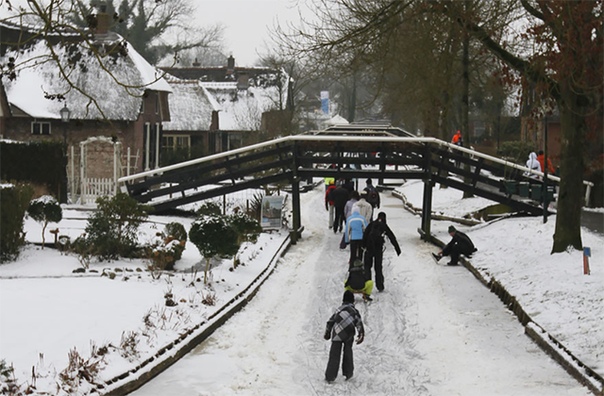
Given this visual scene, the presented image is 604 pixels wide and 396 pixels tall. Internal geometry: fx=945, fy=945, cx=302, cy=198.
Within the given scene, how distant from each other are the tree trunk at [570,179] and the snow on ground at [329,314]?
1.43 ft

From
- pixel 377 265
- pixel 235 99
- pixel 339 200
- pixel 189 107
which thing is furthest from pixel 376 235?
pixel 235 99

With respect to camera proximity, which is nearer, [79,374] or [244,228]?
[79,374]

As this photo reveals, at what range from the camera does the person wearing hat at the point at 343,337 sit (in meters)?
13.2

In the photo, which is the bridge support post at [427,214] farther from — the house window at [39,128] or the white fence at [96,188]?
the house window at [39,128]

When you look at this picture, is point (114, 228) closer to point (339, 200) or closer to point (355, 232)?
point (355, 232)

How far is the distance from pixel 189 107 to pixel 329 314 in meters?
48.6

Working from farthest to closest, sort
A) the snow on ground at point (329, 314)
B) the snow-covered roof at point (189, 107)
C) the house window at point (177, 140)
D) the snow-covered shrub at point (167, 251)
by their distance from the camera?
the snow-covered roof at point (189, 107) → the house window at point (177, 140) → the snow-covered shrub at point (167, 251) → the snow on ground at point (329, 314)

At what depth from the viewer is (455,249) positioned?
2427cm

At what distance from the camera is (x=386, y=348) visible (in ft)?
50.7

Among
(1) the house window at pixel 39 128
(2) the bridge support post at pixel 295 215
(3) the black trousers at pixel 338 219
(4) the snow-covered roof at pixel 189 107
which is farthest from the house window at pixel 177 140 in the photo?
(2) the bridge support post at pixel 295 215

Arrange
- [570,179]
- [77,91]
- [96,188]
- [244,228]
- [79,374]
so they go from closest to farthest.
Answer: [79,374], [570,179], [244,228], [96,188], [77,91]

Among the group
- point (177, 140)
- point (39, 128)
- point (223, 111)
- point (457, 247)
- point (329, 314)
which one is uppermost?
point (223, 111)

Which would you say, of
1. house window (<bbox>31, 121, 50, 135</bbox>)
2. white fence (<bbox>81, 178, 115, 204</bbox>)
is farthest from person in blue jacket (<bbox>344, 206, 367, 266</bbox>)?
house window (<bbox>31, 121, 50, 135</bbox>)

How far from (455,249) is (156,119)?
93.3 ft
